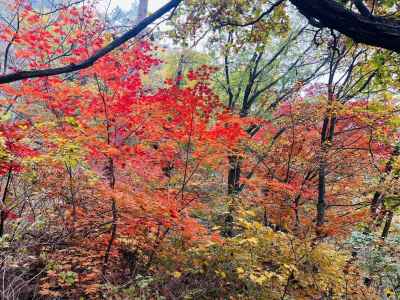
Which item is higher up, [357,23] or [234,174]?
[357,23]

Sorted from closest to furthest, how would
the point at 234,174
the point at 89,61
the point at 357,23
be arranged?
the point at 357,23
the point at 89,61
the point at 234,174

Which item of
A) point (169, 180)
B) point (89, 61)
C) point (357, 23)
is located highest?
point (357, 23)

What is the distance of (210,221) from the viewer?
8.94 metres

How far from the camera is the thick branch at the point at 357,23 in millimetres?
2854

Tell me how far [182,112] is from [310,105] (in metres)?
4.16

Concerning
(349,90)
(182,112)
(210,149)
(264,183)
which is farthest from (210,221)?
(349,90)

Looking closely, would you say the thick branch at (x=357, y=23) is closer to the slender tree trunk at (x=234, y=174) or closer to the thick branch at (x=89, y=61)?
the thick branch at (x=89, y=61)

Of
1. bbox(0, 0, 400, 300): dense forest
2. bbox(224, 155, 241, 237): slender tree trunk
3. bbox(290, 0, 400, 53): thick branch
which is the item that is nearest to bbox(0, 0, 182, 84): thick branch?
bbox(0, 0, 400, 300): dense forest

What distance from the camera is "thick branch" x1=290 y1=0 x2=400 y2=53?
2.85m

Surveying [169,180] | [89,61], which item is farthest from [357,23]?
[169,180]

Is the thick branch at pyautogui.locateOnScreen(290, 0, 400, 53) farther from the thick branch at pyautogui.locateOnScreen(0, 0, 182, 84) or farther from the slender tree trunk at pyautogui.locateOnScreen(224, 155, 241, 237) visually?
the slender tree trunk at pyautogui.locateOnScreen(224, 155, 241, 237)

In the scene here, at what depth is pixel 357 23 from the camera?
293 centimetres

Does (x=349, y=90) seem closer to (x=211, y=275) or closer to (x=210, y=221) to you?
(x=210, y=221)

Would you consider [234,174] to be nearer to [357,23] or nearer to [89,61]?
[357,23]
